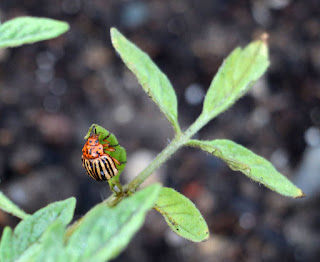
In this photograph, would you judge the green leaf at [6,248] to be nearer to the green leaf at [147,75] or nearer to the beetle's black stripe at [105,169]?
the beetle's black stripe at [105,169]

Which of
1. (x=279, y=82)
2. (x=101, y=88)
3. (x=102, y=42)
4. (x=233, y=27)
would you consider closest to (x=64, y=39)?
(x=102, y=42)

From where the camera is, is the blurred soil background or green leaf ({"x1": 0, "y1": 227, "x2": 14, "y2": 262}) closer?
green leaf ({"x1": 0, "y1": 227, "x2": 14, "y2": 262})

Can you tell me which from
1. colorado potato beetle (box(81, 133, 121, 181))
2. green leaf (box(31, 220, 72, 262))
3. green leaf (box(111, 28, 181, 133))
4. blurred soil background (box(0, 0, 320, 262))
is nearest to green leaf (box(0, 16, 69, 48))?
green leaf (box(111, 28, 181, 133))

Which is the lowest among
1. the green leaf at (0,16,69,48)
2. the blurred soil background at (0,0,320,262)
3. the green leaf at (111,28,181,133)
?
the blurred soil background at (0,0,320,262)

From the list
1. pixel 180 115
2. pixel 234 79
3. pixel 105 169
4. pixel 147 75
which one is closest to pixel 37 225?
pixel 105 169

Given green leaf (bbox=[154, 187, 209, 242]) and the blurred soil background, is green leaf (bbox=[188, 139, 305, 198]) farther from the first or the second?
the blurred soil background
